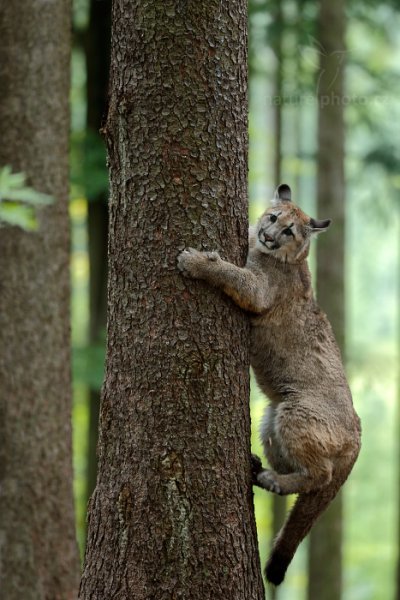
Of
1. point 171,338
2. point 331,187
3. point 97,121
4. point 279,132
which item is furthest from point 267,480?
point 97,121

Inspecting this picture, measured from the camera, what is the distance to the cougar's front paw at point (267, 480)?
16.6ft

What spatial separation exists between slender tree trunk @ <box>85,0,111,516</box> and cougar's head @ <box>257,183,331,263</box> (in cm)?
686

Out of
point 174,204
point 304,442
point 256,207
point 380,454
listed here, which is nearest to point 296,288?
point 304,442

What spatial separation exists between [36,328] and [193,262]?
2.98 meters

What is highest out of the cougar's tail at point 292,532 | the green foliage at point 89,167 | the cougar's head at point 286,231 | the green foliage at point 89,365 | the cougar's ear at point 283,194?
the green foliage at point 89,167

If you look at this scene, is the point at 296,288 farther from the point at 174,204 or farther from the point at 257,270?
the point at 174,204

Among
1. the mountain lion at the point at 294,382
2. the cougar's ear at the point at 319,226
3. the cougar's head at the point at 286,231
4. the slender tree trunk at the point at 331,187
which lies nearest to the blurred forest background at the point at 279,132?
the slender tree trunk at the point at 331,187

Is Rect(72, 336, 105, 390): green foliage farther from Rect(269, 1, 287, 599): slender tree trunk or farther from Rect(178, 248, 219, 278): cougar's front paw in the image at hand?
Rect(178, 248, 219, 278): cougar's front paw

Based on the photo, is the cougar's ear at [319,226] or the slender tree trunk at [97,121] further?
the slender tree trunk at [97,121]

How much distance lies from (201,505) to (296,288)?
2024mm

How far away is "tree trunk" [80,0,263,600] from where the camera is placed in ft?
14.4

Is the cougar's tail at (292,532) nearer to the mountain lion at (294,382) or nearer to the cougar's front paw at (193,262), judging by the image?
the mountain lion at (294,382)

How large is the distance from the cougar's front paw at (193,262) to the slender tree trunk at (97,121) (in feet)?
26.9

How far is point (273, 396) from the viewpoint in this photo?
231 inches
